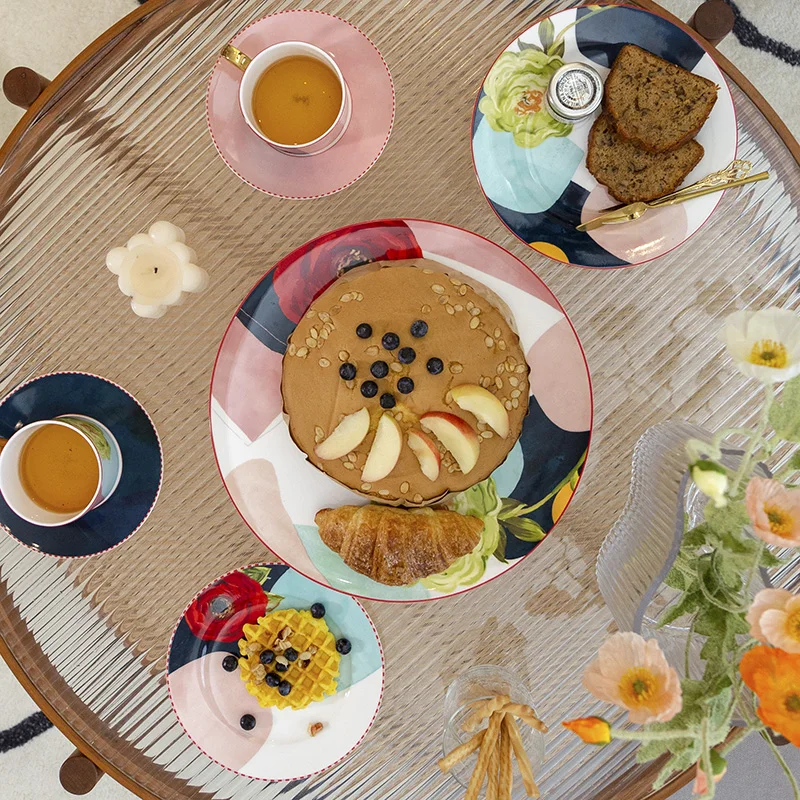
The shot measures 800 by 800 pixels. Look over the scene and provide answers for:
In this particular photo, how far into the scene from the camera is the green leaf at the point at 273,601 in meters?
1.33

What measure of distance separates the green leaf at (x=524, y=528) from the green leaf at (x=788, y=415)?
58 cm

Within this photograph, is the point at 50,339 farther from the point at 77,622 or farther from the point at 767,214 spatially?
the point at 767,214

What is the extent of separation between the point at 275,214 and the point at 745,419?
0.98 meters

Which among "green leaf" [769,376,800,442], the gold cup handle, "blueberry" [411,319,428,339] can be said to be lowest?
"green leaf" [769,376,800,442]

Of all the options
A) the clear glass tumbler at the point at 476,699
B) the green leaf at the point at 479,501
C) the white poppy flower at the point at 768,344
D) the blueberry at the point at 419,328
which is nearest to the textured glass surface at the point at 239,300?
the clear glass tumbler at the point at 476,699

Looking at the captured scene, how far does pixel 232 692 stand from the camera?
4.36 feet

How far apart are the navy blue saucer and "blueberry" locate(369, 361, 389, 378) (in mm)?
435

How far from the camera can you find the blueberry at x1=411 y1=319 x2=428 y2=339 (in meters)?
1.20

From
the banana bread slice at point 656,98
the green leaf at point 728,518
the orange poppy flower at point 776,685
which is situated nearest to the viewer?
the orange poppy flower at point 776,685

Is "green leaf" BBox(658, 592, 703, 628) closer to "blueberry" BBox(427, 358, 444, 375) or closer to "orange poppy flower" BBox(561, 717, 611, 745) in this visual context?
"orange poppy flower" BBox(561, 717, 611, 745)

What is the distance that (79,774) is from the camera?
4.48 feet

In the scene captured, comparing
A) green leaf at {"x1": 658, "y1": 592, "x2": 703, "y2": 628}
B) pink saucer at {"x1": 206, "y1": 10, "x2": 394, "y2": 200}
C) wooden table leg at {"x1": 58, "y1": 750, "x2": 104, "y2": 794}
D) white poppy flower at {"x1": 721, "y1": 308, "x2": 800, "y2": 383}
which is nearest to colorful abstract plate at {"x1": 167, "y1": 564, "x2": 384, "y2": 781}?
wooden table leg at {"x1": 58, "y1": 750, "x2": 104, "y2": 794}

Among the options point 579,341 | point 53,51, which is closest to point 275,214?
point 579,341

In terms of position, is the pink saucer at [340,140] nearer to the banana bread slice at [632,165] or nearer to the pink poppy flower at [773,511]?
the banana bread slice at [632,165]
